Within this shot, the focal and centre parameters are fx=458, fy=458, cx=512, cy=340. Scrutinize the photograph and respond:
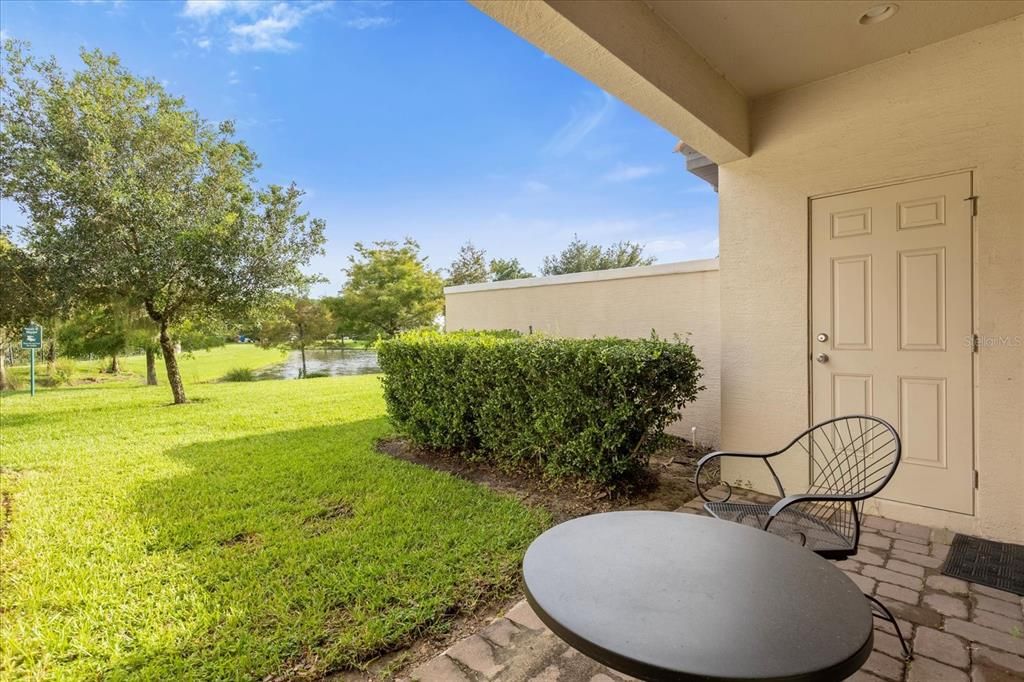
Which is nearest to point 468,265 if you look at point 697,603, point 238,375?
point 238,375

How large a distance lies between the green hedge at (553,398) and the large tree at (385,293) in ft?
48.7

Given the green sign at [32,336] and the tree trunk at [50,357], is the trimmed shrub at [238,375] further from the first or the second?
the green sign at [32,336]

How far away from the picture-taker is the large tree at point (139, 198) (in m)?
7.24

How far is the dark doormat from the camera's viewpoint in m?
2.30

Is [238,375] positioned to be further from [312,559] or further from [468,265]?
[468,265]

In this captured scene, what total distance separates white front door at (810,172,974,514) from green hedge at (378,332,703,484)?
40.1 inches

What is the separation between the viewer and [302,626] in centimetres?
199

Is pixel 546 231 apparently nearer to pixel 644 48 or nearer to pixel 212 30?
pixel 212 30

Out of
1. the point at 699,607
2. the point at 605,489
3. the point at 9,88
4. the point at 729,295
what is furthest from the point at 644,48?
the point at 9,88

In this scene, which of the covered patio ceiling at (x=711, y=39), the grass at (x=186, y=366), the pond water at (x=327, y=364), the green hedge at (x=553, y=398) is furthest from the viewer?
the pond water at (x=327, y=364)

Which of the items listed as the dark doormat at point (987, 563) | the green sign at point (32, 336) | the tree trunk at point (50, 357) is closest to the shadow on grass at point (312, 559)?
the dark doormat at point (987, 563)

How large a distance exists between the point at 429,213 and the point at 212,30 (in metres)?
11.4

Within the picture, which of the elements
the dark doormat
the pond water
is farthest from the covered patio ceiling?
the pond water

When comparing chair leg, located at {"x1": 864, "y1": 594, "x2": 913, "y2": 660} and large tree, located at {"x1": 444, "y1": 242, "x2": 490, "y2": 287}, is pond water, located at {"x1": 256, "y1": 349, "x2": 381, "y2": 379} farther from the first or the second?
chair leg, located at {"x1": 864, "y1": 594, "x2": 913, "y2": 660}
